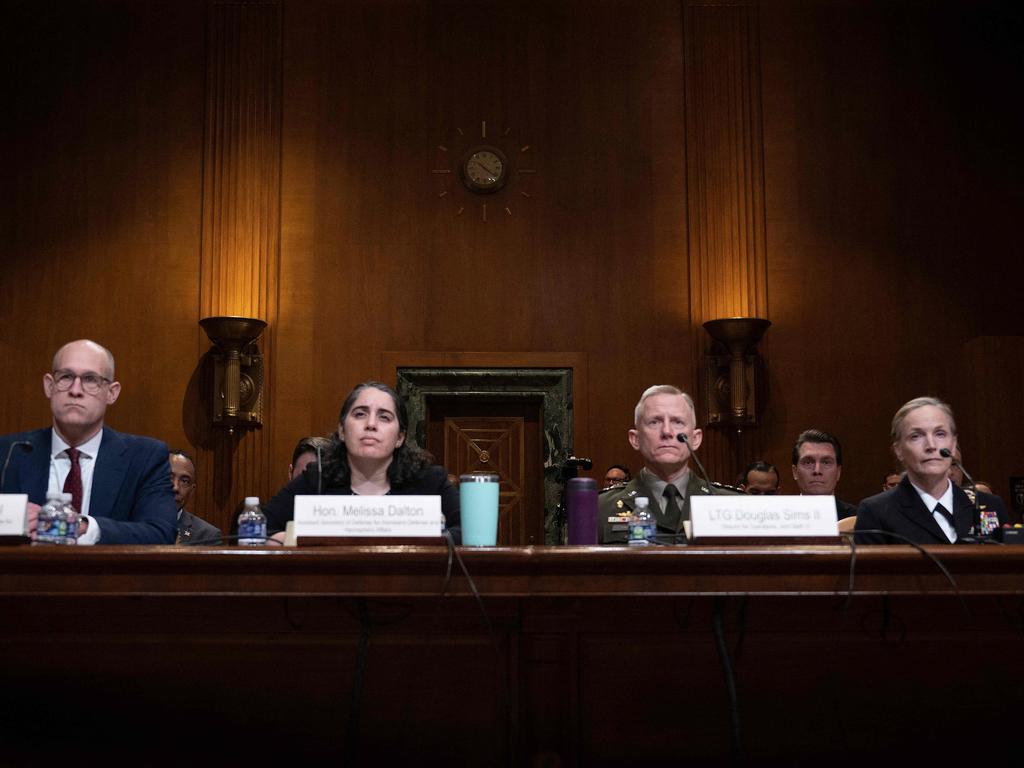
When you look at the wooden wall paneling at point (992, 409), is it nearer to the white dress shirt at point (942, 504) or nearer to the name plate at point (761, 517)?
the white dress shirt at point (942, 504)

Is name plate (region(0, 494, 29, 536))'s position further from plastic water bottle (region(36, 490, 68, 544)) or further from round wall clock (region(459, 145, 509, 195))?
round wall clock (region(459, 145, 509, 195))

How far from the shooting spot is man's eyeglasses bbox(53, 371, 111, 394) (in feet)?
9.96

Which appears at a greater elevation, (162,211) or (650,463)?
(162,211)

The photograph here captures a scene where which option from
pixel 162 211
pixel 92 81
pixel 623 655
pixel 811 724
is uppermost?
pixel 92 81

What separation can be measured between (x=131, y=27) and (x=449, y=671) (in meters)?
5.81

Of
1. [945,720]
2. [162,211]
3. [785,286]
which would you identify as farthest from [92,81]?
[945,720]

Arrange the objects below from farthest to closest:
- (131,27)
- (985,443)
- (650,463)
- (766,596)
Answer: (131,27) < (985,443) < (650,463) < (766,596)

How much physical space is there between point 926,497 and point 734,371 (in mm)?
3292

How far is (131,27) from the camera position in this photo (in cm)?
686

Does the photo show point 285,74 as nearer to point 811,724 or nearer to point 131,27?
point 131,27

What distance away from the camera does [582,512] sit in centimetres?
248

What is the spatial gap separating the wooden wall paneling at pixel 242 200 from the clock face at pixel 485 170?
3.83ft

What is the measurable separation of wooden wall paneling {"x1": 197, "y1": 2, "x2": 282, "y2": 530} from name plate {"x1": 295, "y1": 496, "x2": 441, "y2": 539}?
432cm

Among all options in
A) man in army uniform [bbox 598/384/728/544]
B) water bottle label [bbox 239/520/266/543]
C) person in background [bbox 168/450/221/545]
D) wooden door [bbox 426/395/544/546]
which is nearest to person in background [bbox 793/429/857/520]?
man in army uniform [bbox 598/384/728/544]
